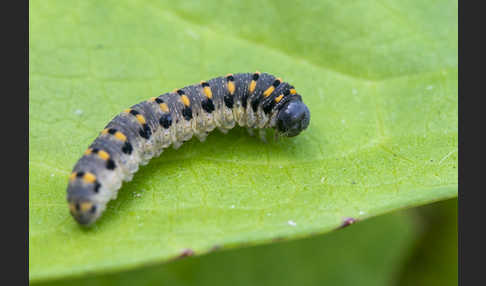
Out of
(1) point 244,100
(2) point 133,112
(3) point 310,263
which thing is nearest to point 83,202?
(2) point 133,112

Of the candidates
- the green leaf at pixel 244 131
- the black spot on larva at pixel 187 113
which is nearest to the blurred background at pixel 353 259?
the green leaf at pixel 244 131

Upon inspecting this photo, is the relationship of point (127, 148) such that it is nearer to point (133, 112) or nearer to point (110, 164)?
point (110, 164)

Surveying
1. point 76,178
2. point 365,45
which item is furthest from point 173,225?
point 365,45

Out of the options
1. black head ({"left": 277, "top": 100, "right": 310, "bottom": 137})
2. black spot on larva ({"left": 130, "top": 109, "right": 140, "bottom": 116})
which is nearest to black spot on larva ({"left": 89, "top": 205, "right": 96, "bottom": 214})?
black spot on larva ({"left": 130, "top": 109, "right": 140, "bottom": 116})

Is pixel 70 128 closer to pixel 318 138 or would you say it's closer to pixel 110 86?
pixel 110 86

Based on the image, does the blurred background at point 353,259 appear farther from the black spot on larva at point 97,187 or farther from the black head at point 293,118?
the black head at point 293,118

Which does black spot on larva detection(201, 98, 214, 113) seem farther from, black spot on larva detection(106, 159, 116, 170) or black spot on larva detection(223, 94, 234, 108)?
black spot on larva detection(106, 159, 116, 170)

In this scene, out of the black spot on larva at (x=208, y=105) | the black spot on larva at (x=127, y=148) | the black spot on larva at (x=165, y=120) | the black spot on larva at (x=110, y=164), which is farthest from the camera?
the black spot on larva at (x=208, y=105)
